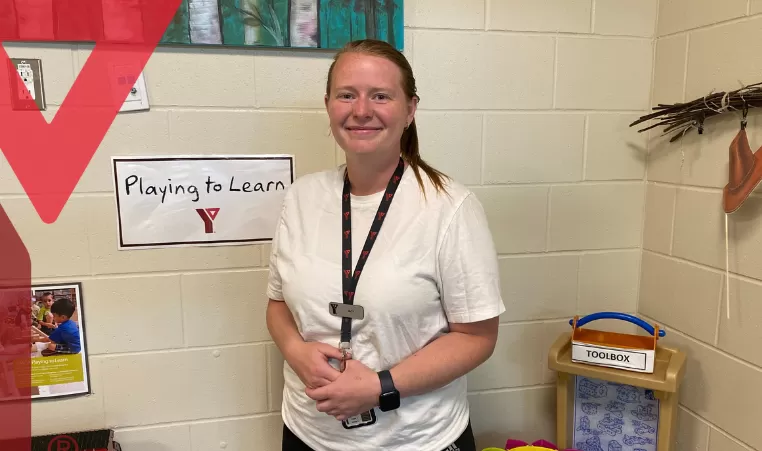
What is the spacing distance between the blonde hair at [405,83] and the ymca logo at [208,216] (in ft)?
1.84

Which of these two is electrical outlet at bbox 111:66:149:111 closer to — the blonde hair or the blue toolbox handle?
the blonde hair

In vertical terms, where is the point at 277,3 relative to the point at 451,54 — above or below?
above

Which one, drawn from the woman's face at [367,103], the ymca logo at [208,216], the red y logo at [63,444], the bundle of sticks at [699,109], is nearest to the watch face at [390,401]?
the woman's face at [367,103]

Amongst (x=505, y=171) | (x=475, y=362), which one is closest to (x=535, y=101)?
(x=505, y=171)

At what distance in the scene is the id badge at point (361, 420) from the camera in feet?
4.11

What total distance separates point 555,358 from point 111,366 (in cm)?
130

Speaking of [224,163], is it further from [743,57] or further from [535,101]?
[743,57]

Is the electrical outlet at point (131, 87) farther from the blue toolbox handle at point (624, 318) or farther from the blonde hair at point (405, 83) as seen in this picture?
the blue toolbox handle at point (624, 318)

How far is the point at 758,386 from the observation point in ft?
4.77

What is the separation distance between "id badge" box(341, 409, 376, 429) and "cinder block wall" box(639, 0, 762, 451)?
102 centimetres

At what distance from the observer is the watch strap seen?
1.17 m
